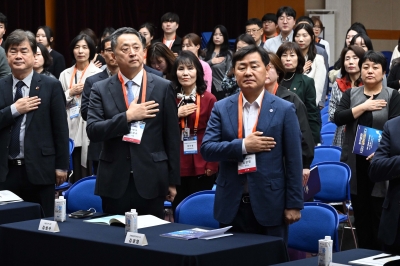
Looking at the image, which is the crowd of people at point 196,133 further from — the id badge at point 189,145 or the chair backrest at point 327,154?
the chair backrest at point 327,154

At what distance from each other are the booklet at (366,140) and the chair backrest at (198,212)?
3.89 feet

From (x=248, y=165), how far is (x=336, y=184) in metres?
1.90

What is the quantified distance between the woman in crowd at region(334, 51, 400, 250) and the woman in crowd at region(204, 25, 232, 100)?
8.85 feet

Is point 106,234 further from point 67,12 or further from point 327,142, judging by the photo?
point 67,12

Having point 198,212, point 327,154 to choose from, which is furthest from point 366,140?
point 198,212

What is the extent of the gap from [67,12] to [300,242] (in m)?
8.65

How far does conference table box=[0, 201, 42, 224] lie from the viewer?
4.11 m

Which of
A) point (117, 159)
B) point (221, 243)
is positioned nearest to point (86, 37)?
point (117, 159)

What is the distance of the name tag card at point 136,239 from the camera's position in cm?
325

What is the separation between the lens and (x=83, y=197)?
505 cm

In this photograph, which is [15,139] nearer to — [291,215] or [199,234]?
[199,234]

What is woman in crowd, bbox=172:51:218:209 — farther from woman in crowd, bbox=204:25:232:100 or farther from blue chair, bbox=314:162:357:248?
woman in crowd, bbox=204:25:232:100

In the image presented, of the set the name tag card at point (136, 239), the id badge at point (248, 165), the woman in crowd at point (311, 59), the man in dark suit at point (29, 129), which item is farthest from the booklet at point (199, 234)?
the woman in crowd at point (311, 59)

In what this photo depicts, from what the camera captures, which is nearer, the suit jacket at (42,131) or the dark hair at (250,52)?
the dark hair at (250,52)
